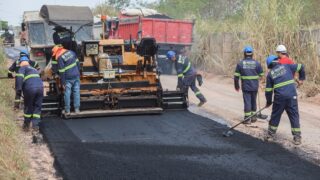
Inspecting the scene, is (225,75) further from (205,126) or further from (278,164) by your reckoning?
(278,164)

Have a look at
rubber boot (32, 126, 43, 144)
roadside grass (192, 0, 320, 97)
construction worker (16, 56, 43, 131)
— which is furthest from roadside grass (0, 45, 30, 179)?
roadside grass (192, 0, 320, 97)

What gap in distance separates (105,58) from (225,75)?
10389mm

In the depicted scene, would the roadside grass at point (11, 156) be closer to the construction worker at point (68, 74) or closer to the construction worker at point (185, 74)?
the construction worker at point (68, 74)

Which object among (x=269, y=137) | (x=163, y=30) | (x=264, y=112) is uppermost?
(x=163, y=30)

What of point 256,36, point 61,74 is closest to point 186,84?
point 61,74

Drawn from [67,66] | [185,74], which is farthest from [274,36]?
[67,66]

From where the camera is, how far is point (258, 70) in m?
10.6

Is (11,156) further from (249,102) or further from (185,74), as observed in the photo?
(185,74)

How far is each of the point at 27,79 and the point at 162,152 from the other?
307 cm

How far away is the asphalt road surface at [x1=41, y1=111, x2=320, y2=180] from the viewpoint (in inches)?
252

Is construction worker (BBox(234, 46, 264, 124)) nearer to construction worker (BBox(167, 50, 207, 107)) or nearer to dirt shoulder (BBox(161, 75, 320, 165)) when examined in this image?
dirt shoulder (BBox(161, 75, 320, 165))

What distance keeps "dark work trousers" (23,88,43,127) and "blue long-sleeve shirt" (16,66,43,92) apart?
0.07m

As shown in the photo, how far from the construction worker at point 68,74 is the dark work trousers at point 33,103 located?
120cm

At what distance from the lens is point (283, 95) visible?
8.47 meters
